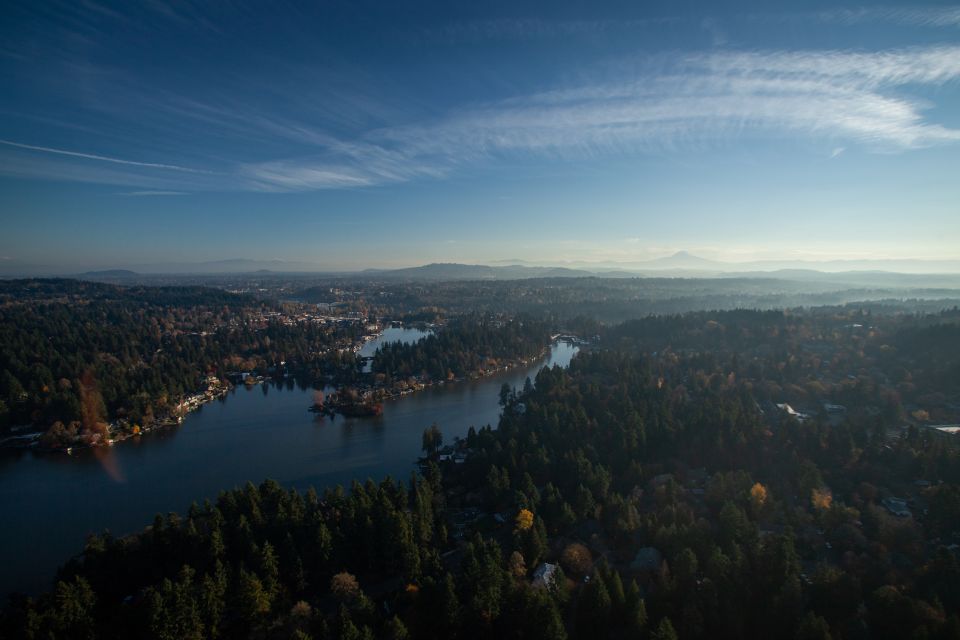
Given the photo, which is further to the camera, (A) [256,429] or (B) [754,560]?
(A) [256,429]

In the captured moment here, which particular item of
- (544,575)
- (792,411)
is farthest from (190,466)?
(792,411)

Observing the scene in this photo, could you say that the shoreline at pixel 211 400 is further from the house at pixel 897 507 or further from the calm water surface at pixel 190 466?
the house at pixel 897 507

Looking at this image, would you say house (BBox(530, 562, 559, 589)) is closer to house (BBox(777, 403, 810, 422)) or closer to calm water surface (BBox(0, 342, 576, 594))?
calm water surface (BBox(0, 342, 576, 594))

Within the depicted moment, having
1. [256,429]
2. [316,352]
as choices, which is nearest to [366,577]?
[256,429]

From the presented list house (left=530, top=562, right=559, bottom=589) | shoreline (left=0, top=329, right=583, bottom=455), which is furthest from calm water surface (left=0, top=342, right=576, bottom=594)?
house (left=530, top=562, right=559, bottom=589)

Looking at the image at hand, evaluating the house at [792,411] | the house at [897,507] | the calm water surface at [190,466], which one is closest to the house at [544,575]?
the calm water surface at [190,466]

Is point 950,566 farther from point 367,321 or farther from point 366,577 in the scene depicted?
point 367,321

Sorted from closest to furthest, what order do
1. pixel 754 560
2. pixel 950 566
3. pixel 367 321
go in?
1. pixel 950 566
2. pixel 754 560
3. pixel 367 321
